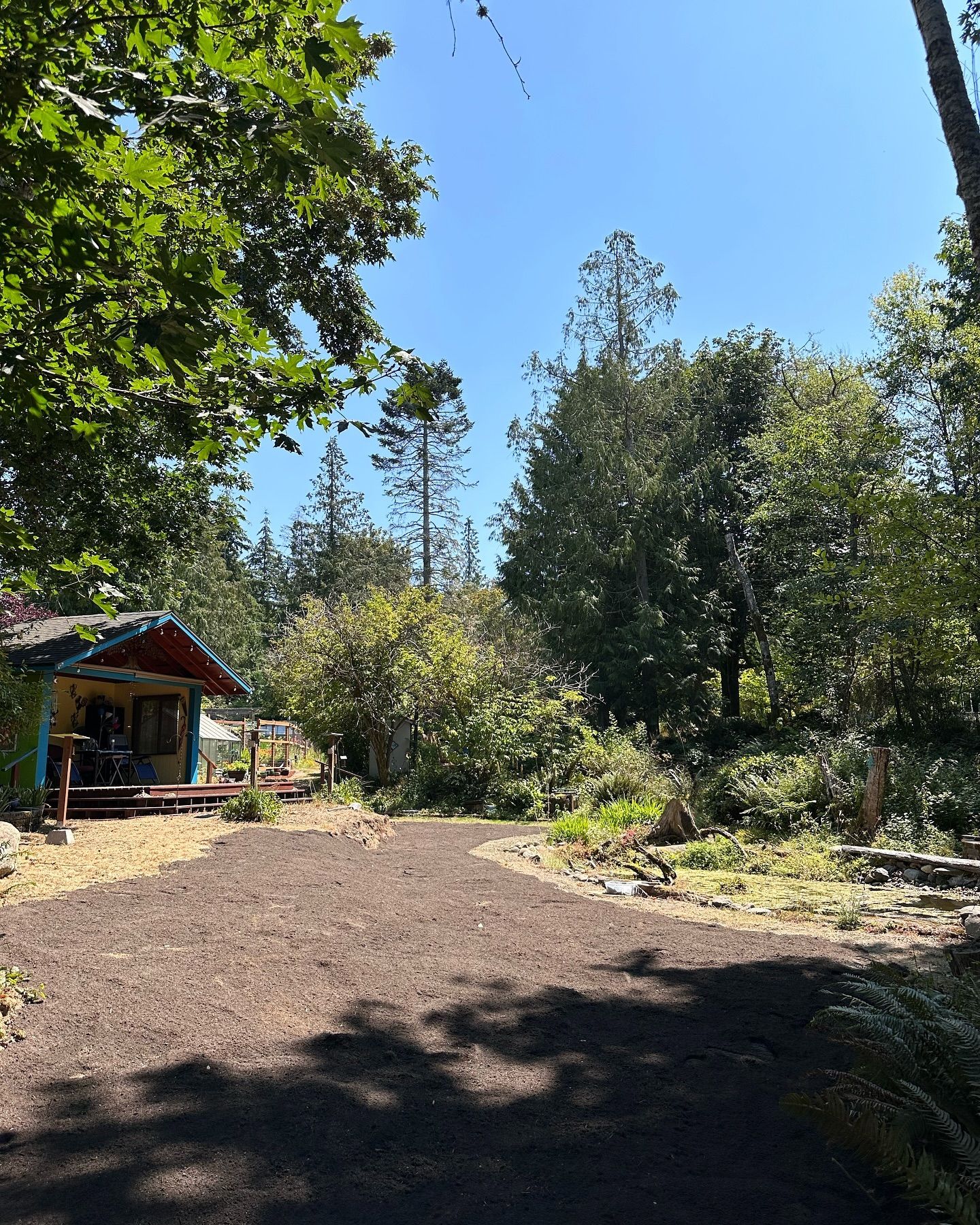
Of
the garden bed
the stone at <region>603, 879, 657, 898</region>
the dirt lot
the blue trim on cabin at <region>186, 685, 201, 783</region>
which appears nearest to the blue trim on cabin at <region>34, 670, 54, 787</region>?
the blue trim on cabin at <region>186, 685, 201, 783</region>

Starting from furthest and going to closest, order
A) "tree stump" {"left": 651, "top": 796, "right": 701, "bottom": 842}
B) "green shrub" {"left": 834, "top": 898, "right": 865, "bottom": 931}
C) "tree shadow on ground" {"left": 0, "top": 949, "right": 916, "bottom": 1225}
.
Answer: "tree stump" {"left": 651, "top": 796, "right": 701, "bottom": 842} < "green shrub" {"left": 834, "top": 898, "right": 865, "bottom": 931} < "tree shadow on ground" {"left": 0, "top": 949, "right": 916, "bottom": 1225}

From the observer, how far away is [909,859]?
28.3 feet

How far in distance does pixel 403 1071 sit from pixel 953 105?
6.13 meters

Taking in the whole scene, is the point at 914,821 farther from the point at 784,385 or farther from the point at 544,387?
the point at 544,387

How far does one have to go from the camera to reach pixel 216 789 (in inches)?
605

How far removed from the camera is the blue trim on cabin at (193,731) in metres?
16.7

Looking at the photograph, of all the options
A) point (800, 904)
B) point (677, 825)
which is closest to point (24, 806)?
point (677, 825)

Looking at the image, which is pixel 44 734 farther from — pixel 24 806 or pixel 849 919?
pixel 849 919

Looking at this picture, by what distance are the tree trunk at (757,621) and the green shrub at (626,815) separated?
1091 cm

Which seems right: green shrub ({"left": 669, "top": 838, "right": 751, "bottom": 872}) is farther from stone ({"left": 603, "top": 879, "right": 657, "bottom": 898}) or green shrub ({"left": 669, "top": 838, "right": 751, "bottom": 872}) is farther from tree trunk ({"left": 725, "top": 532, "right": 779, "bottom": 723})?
tree trunk ({"left": 725, "top": 532, "right": 779, "bottom": 723})

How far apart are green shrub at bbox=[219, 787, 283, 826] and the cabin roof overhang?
10.5 feet

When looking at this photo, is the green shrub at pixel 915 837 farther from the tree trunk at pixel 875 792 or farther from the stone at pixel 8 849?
the stone at pixel 8 849

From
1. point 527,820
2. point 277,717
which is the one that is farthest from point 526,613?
point 277,717

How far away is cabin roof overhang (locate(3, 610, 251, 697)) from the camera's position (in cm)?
1246
